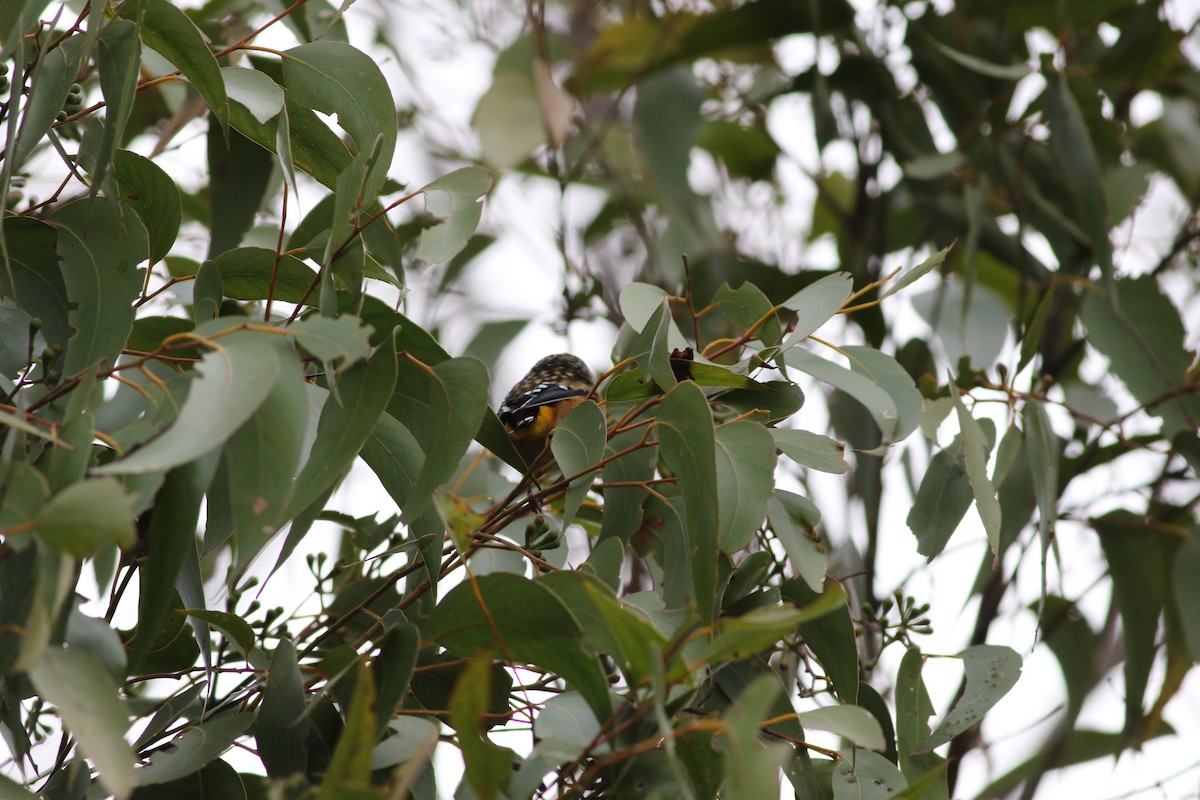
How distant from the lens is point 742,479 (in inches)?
34.3

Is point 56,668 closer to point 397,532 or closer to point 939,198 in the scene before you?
point 397,532

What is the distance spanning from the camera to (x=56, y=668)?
0.66m

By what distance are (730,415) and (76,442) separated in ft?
1.92

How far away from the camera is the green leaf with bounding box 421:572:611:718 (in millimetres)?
792

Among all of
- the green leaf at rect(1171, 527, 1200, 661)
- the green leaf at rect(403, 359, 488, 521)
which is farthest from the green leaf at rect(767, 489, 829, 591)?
the green leaf at rect(1171, 527, 1200, 661)

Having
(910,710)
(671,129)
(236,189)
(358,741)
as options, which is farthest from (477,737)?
(671,129)

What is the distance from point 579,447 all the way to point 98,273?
1.38ft

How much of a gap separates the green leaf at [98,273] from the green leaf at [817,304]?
54 centimetres

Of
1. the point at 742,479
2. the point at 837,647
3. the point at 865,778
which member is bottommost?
the point at 865,778

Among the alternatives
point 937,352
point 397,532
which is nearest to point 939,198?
point 937,352

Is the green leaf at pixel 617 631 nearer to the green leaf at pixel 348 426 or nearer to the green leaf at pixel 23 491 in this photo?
the green leaf at pixel 348 426

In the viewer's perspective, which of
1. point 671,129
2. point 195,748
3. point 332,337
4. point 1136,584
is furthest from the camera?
point 671,129

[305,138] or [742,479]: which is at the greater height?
[305,138]

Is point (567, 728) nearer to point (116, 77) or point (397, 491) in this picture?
point (397, 491)
